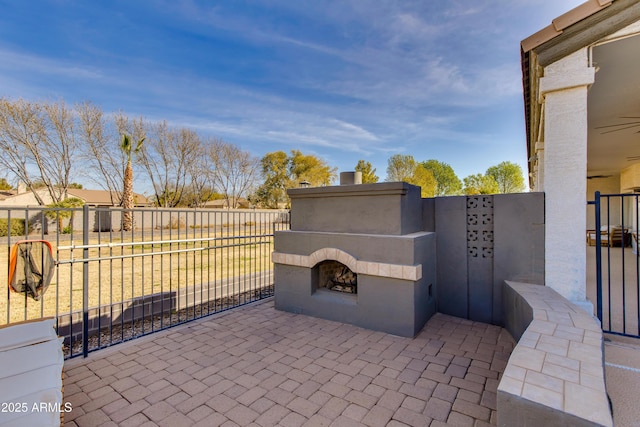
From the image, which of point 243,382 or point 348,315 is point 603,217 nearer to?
point 348,315

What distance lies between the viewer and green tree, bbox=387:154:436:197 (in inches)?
1576

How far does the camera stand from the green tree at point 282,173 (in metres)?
39.3

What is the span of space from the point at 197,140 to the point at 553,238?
2990cm

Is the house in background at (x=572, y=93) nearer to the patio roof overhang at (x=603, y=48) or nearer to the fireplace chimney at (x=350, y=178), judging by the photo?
the patio roof overhang at (x=603, y=48)

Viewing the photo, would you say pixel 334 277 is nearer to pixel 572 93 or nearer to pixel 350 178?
pixel 350 178

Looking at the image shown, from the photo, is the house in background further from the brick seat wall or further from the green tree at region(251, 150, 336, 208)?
the green tree at region(251, 150, 336, 208)

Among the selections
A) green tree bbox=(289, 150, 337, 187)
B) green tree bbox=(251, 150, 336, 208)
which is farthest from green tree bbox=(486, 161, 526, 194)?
green tree bbox=(251, 150, 336, 208)

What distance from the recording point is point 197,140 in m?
28.4

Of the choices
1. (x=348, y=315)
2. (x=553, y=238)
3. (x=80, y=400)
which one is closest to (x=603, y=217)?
(x=553, y=238)

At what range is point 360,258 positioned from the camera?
4277 mm

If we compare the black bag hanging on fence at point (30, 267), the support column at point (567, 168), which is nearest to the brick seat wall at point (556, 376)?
the support column at point (567, 168)

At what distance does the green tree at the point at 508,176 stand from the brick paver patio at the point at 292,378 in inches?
2190

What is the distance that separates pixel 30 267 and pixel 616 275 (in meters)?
10.0

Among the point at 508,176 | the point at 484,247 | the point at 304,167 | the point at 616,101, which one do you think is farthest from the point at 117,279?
the point at 508,176
